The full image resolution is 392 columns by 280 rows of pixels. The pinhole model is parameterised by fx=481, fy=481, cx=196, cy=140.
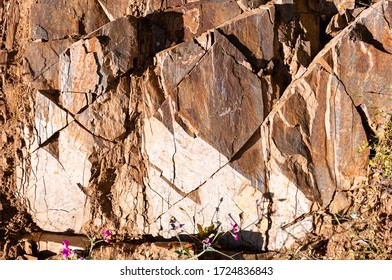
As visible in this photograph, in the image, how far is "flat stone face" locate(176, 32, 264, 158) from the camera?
4445 millimetres

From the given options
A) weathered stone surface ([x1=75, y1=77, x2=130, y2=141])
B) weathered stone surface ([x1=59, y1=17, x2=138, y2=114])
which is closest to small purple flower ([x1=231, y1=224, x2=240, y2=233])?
weathered stone surface ([x1=75, y1=77, x2=130, y2=141])

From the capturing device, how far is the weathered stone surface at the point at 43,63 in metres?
4.58

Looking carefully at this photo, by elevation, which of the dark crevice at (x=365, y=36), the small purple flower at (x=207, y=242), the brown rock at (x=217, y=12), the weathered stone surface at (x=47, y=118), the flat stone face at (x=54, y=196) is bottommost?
the small purple flower at (x=207, y=242)

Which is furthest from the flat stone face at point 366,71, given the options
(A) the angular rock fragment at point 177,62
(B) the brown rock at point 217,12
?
(A) the angular rock fragment at point 177,62

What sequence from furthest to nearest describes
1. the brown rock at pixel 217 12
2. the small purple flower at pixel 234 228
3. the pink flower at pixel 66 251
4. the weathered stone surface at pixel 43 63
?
the brown rock at pixel 217 12, the weathered stone surface at pixel 43 63, the small purple flower at pixel 234 228, the pink flower at pixel 66 251

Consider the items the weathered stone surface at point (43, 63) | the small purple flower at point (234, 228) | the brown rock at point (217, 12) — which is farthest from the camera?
the brown rock at point (217, 12)

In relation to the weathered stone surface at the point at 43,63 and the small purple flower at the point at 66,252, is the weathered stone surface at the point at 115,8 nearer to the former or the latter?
the weathered stone surface at the point at 43,63

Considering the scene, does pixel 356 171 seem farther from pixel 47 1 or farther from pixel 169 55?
pixel 47 1

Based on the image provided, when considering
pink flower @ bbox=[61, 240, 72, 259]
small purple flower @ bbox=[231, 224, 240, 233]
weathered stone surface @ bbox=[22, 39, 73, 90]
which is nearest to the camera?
pink flower @ bbox=[61, 240, 72, 259]

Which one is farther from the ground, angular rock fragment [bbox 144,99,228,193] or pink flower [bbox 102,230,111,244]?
angular rock fragment [bbox 144,99,228,193]

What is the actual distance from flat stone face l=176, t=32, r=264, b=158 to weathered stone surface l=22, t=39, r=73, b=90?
121cm

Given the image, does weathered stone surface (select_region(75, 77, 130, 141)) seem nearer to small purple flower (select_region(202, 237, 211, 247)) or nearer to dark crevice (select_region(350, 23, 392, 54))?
small purple flower (select_region(202, 237, 211, 247))

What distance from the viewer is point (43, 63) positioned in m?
4.60

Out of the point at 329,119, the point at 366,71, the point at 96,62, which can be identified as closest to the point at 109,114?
the point at 96,62
